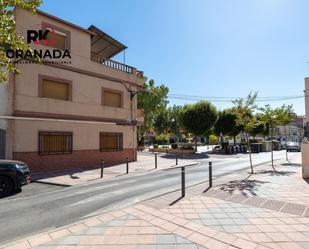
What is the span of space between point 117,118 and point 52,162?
593 cm

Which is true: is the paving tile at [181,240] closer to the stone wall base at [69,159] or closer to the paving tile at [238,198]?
the paving tile at [238,198]

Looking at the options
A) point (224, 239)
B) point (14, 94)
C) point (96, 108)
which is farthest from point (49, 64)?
point (224, 239)

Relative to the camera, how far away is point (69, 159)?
51.4 feet

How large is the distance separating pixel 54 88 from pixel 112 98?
469cm

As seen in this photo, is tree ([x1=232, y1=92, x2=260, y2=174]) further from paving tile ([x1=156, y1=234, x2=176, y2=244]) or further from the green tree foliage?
the green tree foliage

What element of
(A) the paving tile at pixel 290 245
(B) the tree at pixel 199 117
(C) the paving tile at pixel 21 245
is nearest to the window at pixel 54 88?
(C) the paving tile at pixel 21 245

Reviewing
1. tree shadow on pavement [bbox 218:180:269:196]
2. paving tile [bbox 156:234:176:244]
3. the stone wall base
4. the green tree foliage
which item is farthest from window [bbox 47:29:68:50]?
the green tree foliage

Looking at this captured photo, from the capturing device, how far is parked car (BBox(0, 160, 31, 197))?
835 centimetres

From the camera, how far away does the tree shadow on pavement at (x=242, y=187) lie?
8.33m

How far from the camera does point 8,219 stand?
5.85 meters

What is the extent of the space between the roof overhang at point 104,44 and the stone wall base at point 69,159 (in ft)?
28.2

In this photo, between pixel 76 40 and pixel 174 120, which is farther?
pixel 174 120

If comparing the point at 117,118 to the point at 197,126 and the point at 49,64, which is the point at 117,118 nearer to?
the point at 49,64

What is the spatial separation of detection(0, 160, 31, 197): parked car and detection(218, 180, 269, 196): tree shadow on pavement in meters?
7.13
